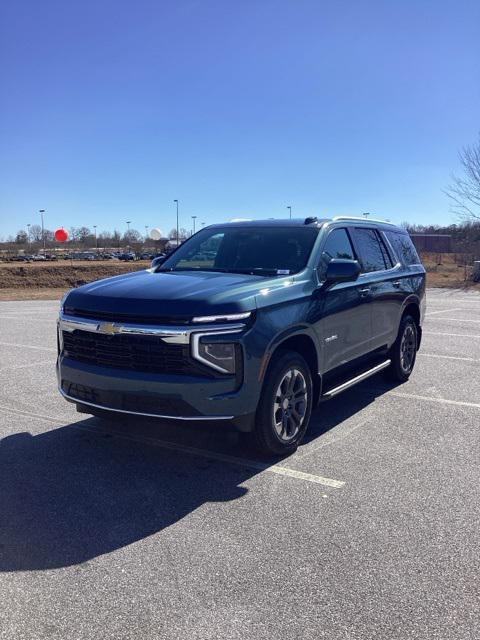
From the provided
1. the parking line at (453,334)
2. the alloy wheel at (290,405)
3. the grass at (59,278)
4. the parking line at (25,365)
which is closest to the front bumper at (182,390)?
the alloy wheel at (290,405)

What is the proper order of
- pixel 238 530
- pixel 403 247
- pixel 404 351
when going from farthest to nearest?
1. pixel 403 247
2. pixel 404 351
3. pixel 238 530

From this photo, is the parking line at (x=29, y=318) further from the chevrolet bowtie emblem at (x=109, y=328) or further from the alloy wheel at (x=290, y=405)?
the alloy wheel at (x=290, y=405)

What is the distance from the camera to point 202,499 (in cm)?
391

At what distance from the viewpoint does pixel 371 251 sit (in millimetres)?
6480

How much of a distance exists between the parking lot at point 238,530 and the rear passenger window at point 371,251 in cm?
161

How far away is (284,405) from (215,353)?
34.0 inches

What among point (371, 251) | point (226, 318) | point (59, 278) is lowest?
point (59, 278)

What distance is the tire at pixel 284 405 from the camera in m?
4.32

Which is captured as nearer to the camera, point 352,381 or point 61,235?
point 352,381

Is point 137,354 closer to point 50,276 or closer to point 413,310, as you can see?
point 413,310

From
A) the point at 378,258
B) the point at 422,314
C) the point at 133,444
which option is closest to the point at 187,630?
the point at 133,444

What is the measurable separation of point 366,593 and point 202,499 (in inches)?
54.6

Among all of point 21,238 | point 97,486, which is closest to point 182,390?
point 97,486

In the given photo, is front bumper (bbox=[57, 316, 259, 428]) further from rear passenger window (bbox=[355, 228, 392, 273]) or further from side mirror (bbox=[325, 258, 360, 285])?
rear passenger window (bbox=[355, 228, 392, 273])
